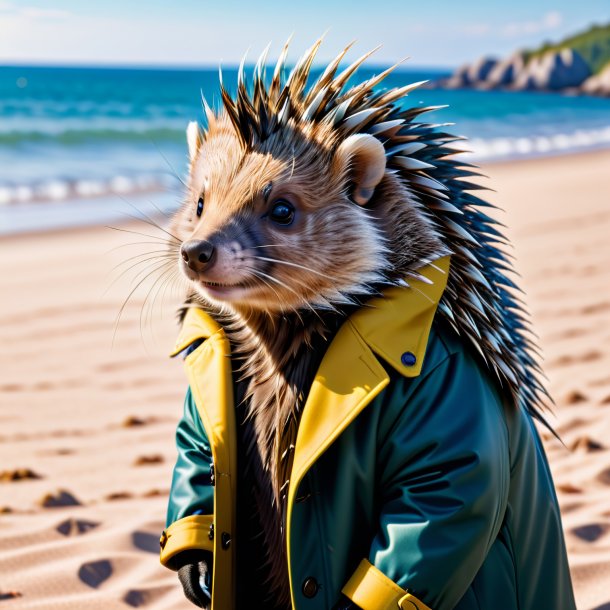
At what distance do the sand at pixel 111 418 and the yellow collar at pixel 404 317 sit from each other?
149 cm

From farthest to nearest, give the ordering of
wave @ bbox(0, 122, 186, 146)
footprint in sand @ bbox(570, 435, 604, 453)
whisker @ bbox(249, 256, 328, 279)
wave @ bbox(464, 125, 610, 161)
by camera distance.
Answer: wave @ bbox(0, 122, 186, 146) → wave @ bbox(464, 125, 610, 161) → footprint in sand @ bbox(570, 435, 604, 453) → whisker @ bbox(249, 256, 328, 279)

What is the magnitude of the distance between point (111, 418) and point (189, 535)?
264 centimetres

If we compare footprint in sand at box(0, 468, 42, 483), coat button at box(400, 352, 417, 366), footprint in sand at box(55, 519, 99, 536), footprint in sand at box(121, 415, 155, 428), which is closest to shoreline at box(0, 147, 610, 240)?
footprint in sand at box(121, 415, 155, 428)

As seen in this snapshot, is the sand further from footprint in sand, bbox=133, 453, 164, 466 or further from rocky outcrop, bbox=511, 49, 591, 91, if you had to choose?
rocky outcrop, bbox=511, 49, 591, 91

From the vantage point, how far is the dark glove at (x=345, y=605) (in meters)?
2.08

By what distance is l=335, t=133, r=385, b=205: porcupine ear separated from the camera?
2.06 meters

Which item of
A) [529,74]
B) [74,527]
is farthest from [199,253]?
[529,74]

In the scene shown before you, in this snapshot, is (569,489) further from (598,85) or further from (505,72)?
(505,72)

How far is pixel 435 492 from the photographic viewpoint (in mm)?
1991

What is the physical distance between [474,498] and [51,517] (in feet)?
7.46

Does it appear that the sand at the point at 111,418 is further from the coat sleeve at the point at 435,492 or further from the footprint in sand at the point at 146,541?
the coat sleeve at the point at 435,492

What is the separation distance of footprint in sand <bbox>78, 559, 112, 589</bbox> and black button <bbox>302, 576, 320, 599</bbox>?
1.37 meters

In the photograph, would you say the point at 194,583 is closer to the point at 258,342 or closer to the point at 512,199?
the point at 258,342

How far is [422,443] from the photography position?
202 centimetres
